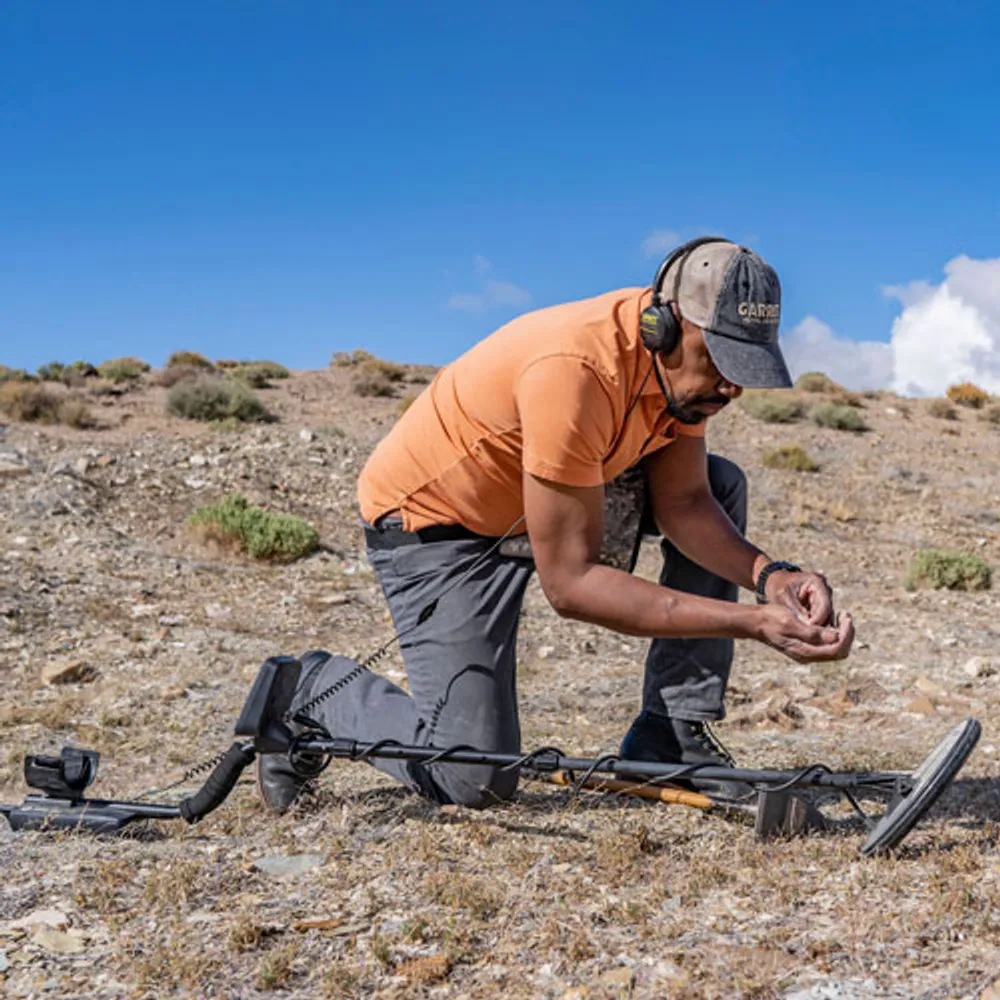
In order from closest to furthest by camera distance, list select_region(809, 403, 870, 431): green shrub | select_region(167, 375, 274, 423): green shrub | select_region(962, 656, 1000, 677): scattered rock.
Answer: select_region(962, 656, 1000, 677): scattered rock < select_region(167, 375, 274, 423): green shrub < select_region(809, 403, 870, 431): green shrub

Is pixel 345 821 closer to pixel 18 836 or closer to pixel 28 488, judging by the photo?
pixel 18 836

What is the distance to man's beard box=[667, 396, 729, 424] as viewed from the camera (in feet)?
9.28

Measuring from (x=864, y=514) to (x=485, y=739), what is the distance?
9278 mm

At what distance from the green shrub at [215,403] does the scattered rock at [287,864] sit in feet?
40.4

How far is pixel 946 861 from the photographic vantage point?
2561mm

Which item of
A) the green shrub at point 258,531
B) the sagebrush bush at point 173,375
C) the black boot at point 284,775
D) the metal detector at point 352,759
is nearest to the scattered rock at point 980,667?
the metal detector at point 352,759

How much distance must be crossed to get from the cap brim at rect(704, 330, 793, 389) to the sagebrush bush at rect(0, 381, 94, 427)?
1242cm

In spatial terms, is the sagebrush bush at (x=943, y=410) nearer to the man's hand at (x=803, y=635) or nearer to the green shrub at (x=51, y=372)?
the green shrub at (x=51, y=372)

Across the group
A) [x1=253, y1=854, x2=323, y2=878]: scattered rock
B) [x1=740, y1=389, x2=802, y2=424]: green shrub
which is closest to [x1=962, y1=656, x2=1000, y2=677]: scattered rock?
[x1=253, y1=854, x2=323, y2=878]: scattered rock

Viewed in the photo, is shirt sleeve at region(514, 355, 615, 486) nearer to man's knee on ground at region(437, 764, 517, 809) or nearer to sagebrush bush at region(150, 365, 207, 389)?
Result: man's knee on ground at region(437, 764, 517, 809)

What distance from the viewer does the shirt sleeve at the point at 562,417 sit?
265 cm

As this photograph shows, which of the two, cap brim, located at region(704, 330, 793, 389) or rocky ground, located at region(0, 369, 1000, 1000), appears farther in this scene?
cap brim, located at region(704, 330, 793, 389)

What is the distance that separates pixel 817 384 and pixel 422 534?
1960 cm

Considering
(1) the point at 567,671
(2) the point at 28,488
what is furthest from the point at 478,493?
(2) the point at 28,488
